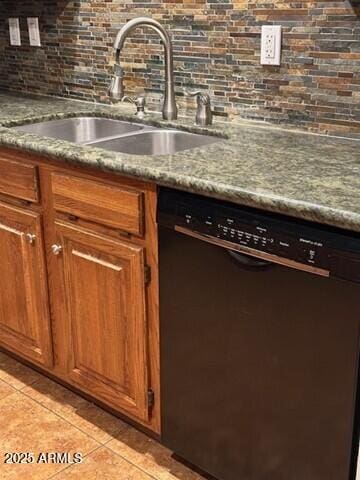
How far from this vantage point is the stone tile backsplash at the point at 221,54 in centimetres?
191

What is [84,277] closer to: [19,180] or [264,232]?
[19,180]

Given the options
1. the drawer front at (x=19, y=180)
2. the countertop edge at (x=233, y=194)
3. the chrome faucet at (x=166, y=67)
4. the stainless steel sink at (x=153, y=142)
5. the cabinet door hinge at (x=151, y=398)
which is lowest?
the cabinet door hinge at (x=151, y=398)

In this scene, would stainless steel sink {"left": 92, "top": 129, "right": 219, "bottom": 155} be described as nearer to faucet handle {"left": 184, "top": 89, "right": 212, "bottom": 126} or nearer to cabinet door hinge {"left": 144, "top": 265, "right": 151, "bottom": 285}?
faucet handle {"left": 184, "top": 89, "right": 212, "bottom": 126}

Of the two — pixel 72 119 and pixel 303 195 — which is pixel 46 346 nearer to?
pixel 72 119

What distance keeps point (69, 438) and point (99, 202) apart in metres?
0.81

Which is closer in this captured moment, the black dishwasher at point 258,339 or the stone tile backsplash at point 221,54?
the black dishwasher at point 258,339

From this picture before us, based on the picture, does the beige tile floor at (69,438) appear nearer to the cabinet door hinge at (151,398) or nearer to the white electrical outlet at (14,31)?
the cabinet door hinge at (151,398)

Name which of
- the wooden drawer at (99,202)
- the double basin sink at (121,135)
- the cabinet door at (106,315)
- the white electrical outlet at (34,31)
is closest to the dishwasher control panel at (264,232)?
the wooden drawer at (99,202)

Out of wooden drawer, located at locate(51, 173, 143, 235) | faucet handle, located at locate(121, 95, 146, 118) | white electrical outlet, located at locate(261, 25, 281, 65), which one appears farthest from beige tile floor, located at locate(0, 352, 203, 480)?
white electrical outlet, located at locate(261, 25, 281, 65)

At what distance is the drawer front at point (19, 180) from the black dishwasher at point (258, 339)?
1.82 feet

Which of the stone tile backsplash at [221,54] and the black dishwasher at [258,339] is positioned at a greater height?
the stone tile backsplash at [221,54]

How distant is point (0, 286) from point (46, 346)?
0.30m

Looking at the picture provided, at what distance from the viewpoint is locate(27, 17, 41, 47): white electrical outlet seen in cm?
278

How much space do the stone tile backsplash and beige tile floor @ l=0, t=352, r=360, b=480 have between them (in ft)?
3.78
